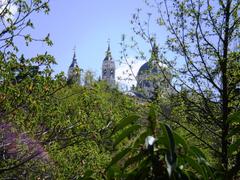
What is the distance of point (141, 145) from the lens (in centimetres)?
143

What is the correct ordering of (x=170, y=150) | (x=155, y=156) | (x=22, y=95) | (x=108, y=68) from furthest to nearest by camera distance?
(x=108, y=68)
(x=22, y=95)
(x=155, y=156)
(x=170, y=150)

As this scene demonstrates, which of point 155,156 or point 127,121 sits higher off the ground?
point 127,121

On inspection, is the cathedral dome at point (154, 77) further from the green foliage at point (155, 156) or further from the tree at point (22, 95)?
the green foliage at point (155, 156)

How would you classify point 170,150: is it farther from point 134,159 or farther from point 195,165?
point 134,159

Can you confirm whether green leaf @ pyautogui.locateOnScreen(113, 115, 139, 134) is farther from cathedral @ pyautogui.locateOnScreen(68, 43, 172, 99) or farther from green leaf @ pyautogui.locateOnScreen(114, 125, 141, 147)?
cathedral @ pyautogui.locateOnScreen(68, 43, 172, 99)

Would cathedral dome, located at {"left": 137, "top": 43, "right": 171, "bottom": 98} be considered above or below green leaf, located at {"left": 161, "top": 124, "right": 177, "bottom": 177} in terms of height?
above

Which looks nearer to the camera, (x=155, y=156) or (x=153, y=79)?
(x=155, y=156)

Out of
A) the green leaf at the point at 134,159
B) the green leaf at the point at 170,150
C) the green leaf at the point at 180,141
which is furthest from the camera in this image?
the green leaf at the point at 134,159

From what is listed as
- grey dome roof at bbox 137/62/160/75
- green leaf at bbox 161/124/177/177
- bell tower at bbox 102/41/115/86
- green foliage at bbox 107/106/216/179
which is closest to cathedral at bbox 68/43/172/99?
grey dome roof at bbox 137/62/160/75

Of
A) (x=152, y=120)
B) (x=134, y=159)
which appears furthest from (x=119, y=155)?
(x=152, y=120)

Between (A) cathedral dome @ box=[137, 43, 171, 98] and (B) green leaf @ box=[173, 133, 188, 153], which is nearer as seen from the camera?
(B) green leaf @ box=[173, 133, 188, 153]

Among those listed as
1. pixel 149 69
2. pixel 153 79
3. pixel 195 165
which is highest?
pixel 149 69

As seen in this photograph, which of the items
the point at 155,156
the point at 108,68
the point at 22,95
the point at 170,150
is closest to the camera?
the point at 170,150

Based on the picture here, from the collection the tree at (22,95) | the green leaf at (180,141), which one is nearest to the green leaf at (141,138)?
the green leaf at (180,141)
